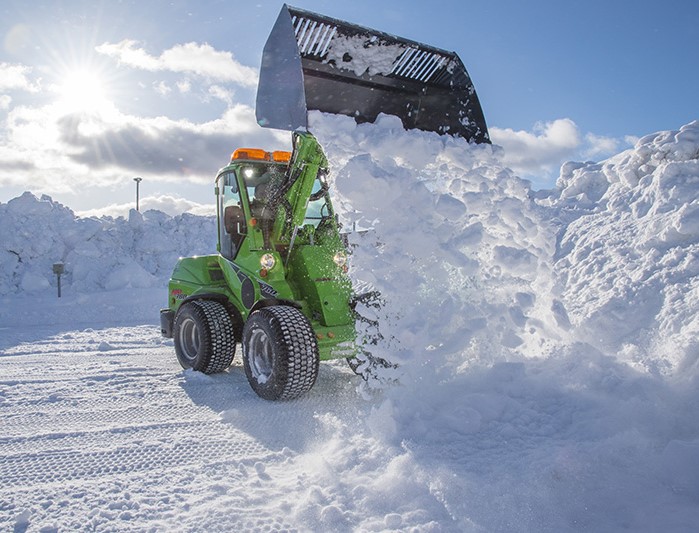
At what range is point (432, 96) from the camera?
4.98 metres

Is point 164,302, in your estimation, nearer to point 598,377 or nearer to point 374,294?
point 374,294

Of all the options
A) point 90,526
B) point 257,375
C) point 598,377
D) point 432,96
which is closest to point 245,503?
point 90,526

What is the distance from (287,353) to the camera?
4086mm

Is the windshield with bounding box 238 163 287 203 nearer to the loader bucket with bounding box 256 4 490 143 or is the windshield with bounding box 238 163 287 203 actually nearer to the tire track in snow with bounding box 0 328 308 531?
the loader bucket with bounding box 256 4 490 143

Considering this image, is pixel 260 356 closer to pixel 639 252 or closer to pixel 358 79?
pixel 358 79

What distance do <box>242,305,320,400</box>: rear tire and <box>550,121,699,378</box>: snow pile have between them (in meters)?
2.33

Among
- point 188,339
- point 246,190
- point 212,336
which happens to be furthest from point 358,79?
point 188,339

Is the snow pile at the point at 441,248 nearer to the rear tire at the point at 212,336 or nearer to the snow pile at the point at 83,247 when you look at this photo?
the rear tire at the point at 212,336

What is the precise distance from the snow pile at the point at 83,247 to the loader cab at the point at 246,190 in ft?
40.7

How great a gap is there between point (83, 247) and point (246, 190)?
15621mm

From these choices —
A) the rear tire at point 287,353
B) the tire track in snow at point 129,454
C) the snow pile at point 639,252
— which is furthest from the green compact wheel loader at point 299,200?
the snow pile at point 639,252

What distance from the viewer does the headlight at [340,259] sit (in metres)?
4.98

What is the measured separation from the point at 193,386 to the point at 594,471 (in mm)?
3522

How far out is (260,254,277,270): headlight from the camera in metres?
4.84
